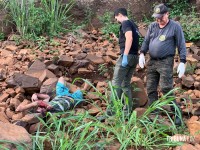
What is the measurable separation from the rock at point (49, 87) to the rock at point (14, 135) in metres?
1.51

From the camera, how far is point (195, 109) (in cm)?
482

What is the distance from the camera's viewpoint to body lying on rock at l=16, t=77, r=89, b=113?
4.52 meters

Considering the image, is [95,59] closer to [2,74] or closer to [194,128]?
[2,74]

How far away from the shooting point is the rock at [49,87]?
5160mm

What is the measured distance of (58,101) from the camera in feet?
15.2

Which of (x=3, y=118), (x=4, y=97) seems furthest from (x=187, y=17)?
(x=3, y=118)

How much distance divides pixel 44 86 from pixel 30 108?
0.73m

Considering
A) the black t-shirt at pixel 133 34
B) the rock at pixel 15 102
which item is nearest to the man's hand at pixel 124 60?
the black t-shirt at pixel 133 34

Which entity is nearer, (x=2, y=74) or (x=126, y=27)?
(x=126, y=27)

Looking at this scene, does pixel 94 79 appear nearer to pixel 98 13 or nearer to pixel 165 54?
pixel 165 54

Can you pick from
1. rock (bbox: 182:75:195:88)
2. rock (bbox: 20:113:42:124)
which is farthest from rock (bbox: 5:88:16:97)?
rock (bbox: 182:75:195:88)

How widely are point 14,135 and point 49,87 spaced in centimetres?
175

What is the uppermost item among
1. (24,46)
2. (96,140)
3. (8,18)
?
(8,18)

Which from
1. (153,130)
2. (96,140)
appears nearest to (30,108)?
(96,140)
